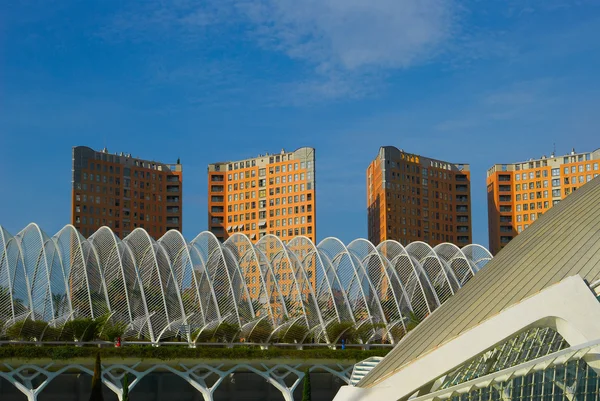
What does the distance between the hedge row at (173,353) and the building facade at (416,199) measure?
9013 centimetres

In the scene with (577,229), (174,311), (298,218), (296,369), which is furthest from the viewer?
(298,218)

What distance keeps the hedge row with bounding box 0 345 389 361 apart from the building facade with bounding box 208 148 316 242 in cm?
8433

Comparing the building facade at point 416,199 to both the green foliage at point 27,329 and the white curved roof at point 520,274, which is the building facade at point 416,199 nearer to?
the green foliage at point 27,329

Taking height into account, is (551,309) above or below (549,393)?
above

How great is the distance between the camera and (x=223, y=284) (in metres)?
90.2

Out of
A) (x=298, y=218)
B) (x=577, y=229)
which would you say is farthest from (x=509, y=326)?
(x=298, y=218)

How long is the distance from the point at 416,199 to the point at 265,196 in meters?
29.9

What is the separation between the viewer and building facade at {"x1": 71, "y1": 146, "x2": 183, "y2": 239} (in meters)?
171

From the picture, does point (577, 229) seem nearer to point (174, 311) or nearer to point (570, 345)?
point (570, 345)

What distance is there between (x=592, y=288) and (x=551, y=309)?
2.21 m

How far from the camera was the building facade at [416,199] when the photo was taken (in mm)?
172375

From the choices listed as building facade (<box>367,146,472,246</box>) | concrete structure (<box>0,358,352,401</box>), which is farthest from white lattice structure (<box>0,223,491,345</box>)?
building facade (<box>367,146,472,246</box>)

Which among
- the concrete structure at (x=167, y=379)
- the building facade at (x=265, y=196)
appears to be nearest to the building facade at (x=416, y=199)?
the building facade at (x=265, y=196)

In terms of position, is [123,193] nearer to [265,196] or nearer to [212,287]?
[265,196]
